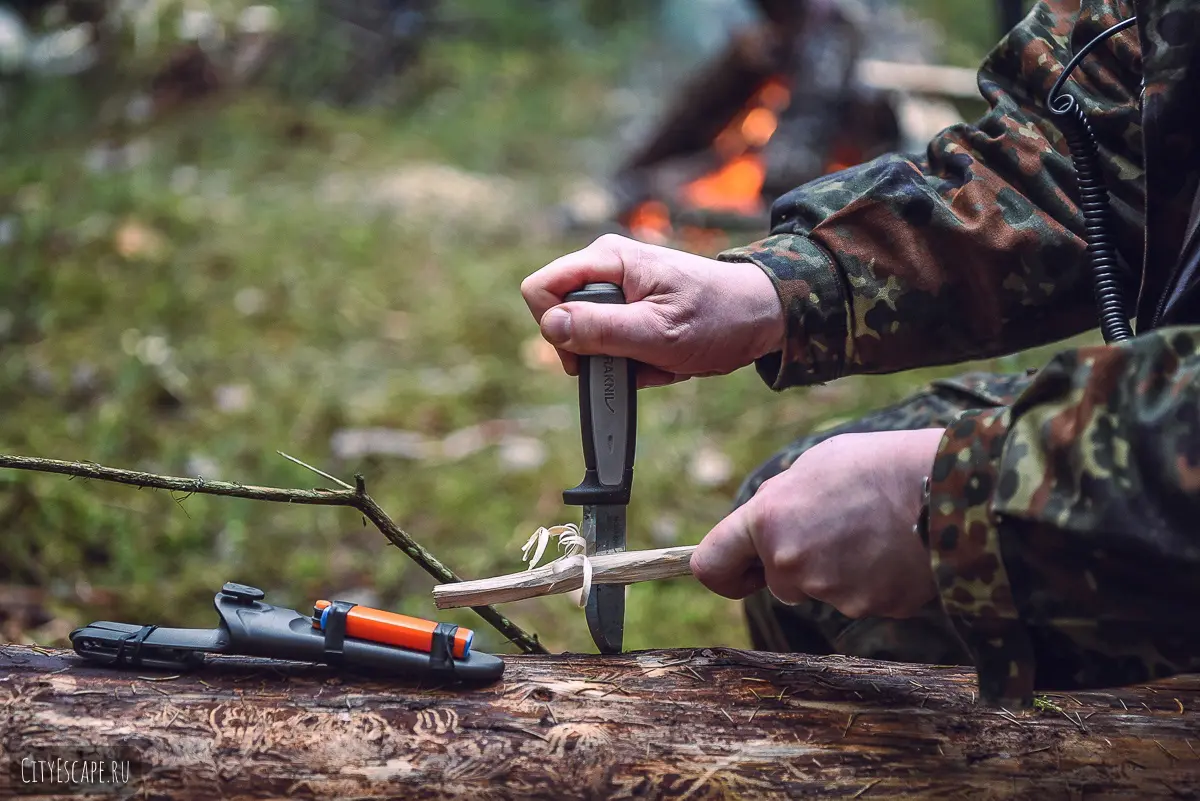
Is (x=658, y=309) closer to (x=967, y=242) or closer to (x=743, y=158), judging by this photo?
(x=967, y=242)

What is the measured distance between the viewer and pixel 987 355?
1744 mm

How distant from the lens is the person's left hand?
117 cm

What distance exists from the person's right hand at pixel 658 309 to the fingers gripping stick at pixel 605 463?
0.03 metres

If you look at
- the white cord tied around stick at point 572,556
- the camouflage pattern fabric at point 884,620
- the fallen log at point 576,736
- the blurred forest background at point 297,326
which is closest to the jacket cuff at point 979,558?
the fallen log at point 576,736

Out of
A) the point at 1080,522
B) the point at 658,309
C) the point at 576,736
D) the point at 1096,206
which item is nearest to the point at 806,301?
the point at 658,309

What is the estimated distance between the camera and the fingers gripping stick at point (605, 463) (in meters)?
1.54

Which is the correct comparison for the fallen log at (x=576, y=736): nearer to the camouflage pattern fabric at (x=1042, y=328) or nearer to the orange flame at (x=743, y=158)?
the camouflage pattern fabric at (x=1042, y=328)

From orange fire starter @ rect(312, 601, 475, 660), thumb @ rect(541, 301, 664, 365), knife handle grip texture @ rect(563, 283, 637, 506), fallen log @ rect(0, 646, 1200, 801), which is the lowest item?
fallen log @ rect(0, 646, 1200, 801)

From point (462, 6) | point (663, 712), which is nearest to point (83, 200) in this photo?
point (663, 712)

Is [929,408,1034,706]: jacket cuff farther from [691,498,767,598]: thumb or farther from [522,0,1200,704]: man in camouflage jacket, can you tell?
[691,498,767,598]: thumb

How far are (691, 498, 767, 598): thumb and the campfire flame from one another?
4305mm

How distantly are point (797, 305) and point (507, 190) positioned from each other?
5060 mm

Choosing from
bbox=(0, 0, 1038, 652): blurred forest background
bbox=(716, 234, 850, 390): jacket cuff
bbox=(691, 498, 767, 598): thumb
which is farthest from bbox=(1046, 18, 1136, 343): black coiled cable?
bbox=(0, 0, 1038, 652): blurred forest background

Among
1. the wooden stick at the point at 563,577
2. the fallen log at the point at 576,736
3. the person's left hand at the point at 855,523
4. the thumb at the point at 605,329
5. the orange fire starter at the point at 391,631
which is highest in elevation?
the thumb at the point at 605,329
